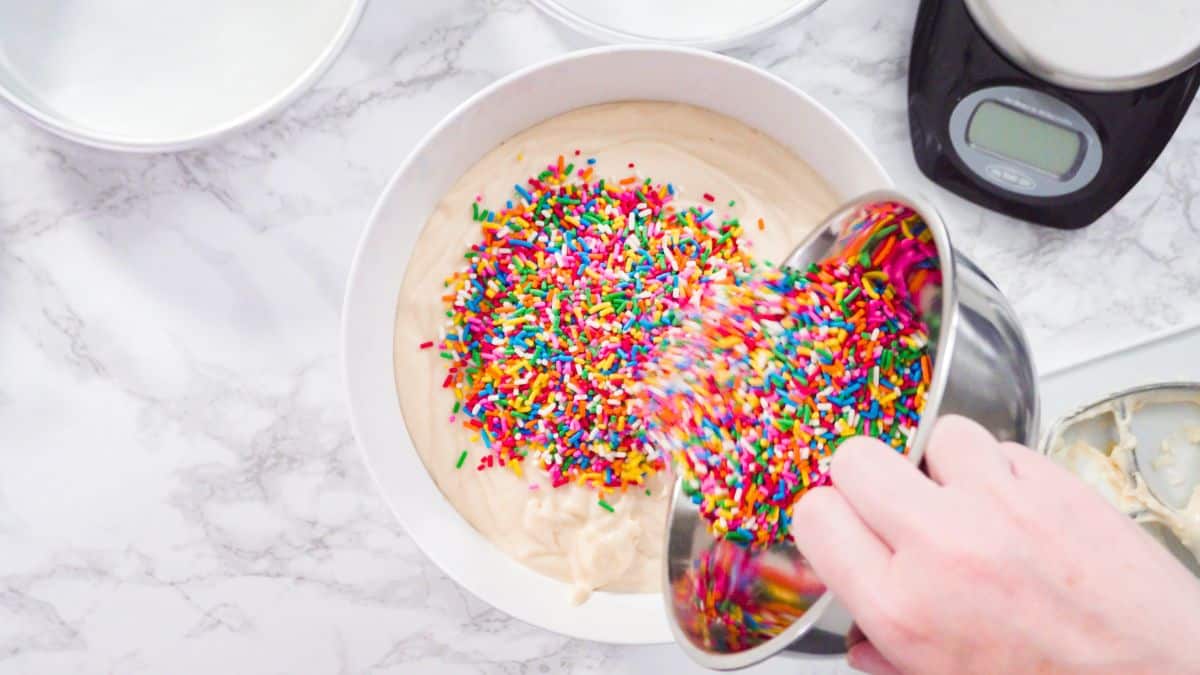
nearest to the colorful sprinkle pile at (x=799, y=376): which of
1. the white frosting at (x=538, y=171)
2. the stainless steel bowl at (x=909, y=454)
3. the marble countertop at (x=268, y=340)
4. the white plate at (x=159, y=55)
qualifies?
the stainless steel bowl at (x=909, y=454)

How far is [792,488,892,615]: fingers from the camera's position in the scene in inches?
30.1

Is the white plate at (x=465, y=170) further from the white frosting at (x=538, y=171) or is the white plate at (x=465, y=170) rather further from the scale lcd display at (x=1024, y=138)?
the scale lcd display at (x=1024, y=138)

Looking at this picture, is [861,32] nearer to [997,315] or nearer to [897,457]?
[997,315]

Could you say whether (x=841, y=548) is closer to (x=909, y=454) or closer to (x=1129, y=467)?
(x=909, y=454)

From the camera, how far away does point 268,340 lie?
4.50ft

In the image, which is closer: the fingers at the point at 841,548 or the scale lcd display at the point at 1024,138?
the fingers at the point at 841,548

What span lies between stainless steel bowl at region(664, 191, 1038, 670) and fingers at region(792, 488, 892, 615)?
0.18 feet

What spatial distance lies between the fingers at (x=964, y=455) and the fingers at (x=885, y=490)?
2 cm

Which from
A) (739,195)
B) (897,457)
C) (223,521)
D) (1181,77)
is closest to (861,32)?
(739,195)

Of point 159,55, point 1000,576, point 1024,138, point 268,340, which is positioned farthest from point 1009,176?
point 159,55

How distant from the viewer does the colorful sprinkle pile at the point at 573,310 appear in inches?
47.5

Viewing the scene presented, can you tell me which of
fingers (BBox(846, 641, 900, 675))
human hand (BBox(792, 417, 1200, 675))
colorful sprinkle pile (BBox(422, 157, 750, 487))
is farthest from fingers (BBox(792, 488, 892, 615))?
colorful sprinkle pile (BBox(422, 157, 750, 487))

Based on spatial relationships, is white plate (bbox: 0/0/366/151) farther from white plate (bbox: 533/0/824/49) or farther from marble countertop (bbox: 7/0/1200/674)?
white plate (bbox: 533/0/824/49)

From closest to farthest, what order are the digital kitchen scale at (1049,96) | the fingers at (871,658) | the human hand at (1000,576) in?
the human hand at (1000,576) < the fingers at (871,658) < the digital kitchen scale at (1049,96)
